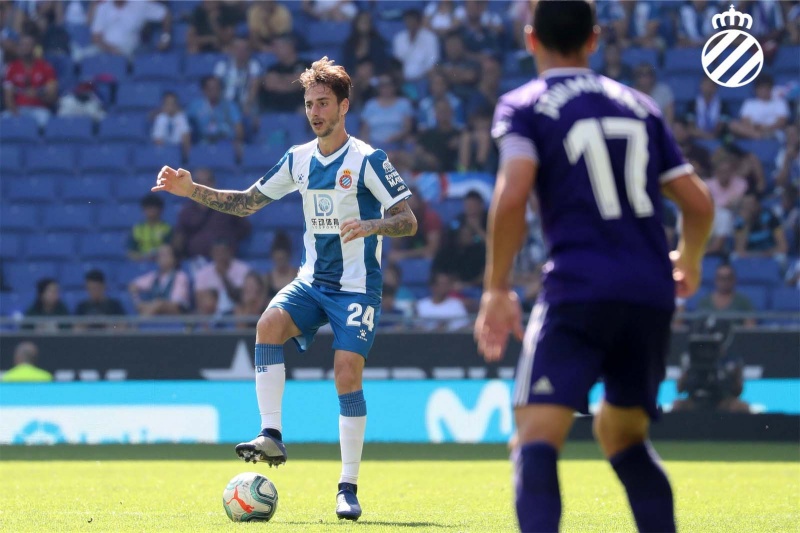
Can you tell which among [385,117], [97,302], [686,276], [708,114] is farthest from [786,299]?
[686,276]

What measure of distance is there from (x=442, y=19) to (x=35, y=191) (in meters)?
6.10

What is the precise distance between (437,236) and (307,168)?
8063mm

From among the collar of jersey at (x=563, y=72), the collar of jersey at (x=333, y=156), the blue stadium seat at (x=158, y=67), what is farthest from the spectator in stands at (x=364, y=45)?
the collar of jersey at (x=563, y=72)

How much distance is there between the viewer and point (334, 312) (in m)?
7.19

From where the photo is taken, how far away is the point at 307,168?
24.2 ft

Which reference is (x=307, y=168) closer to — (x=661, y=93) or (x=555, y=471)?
(x=555, y=471)

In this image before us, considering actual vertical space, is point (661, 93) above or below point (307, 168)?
above

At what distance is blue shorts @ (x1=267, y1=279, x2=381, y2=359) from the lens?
7133 mm

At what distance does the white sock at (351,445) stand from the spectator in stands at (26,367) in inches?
266

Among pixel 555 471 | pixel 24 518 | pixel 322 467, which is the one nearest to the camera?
pixel 555 471

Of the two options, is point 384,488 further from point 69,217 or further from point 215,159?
point 69,217

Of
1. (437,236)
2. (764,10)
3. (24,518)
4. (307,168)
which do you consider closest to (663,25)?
(764,10)

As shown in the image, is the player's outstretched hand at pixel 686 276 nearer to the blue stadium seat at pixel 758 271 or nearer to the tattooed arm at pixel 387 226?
the tattooed arm at pixel 387 226

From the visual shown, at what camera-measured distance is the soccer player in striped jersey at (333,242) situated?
7066 millimetres
